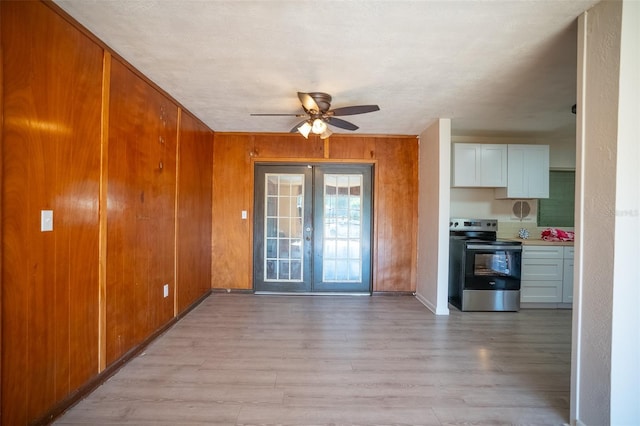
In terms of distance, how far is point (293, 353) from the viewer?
2.57 m

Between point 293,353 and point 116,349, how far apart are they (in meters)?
1.42

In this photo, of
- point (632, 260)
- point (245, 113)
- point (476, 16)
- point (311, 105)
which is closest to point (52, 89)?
point (311, 105)

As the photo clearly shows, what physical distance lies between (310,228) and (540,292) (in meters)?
3.33

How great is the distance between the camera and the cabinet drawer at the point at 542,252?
3893mm

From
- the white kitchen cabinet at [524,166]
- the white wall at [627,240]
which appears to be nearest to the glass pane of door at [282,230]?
the white kitchen cabinet at [524,166]

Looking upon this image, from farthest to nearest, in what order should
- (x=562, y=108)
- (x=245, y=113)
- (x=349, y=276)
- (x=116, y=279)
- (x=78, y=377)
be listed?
(x=349, y=276) < (x=245, y=113) < (x=562, y=108) < (x=116, y=279) < (x=78, y=377)

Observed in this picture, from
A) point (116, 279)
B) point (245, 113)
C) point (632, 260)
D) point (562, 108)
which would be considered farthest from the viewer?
point (245, 113)

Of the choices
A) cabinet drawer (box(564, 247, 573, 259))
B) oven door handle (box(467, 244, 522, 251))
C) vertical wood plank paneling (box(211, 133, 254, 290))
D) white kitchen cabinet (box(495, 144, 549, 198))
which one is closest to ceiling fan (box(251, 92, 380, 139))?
vertical wood plank paneling (box(211, 133, 254, 290))

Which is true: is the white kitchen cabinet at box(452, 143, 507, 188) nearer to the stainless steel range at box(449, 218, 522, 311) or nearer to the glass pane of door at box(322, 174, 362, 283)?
the stainless steel range at box(449, 218, 522, 311)

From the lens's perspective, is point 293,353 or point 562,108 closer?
point 293,353

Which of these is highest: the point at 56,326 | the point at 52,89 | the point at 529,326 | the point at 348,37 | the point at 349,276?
the point at 348,37

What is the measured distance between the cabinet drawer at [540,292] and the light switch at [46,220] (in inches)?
196

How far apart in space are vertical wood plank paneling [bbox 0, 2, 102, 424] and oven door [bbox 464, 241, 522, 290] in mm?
4005

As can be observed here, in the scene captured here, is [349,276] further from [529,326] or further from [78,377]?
[78,377]
